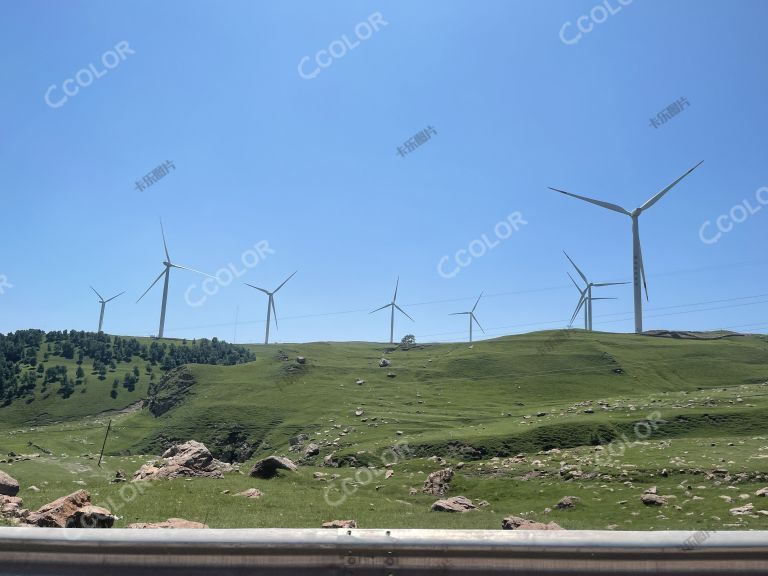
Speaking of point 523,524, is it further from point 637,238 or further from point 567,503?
point 637,238

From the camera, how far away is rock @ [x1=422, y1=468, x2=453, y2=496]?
1633 inches

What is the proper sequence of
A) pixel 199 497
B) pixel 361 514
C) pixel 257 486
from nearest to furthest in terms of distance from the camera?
pixel 361 514
pixel 199 497
pixel 257 486

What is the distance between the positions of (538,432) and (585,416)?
8.65 metres

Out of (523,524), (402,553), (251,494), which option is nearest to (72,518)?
(402,553)

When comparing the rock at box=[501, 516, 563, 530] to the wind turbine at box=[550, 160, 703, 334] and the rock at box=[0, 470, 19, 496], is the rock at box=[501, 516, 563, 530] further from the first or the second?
the wind turbine at box=[550, 160, 703, 334]

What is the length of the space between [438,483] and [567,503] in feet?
35.4

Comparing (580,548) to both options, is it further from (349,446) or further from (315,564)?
(349,446)

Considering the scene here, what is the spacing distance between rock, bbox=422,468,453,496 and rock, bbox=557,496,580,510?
9.43 metres

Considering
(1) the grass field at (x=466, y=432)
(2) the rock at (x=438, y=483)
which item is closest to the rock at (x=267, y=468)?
(1) the grass field at (x=466, y=432)

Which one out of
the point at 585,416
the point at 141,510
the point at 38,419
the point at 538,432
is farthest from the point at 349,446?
the point at 38,419

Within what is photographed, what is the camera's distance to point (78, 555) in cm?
680

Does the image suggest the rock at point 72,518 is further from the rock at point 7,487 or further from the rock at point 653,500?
the rock at point 653,500

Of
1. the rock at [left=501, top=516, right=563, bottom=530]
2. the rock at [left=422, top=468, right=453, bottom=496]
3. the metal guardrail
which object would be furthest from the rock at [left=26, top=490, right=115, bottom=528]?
the rock at [left=422, top=468, right=453, bottom=496]

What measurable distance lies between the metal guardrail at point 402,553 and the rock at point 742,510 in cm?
2495
